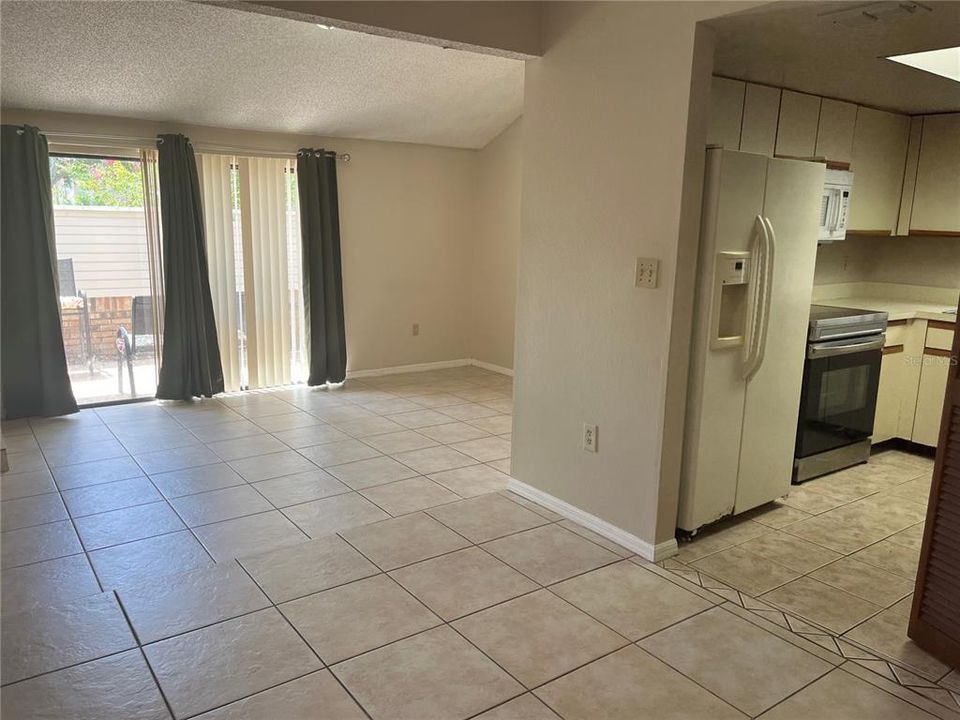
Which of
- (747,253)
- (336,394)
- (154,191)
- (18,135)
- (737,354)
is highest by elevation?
(18,135)

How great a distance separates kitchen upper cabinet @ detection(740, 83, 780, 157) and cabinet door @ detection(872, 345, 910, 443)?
161 centimetres

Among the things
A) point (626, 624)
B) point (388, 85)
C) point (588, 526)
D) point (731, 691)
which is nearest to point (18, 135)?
point (388, 85)

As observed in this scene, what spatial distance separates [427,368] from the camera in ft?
22.1

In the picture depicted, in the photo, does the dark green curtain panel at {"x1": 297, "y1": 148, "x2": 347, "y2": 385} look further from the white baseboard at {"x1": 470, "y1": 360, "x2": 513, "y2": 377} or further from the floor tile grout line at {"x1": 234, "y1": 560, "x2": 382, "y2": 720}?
the floor tile grout line at {"x1": 234, "y1": 560, "x2": 382, "y2": 720}

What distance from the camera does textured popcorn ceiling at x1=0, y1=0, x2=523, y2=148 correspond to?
366 centimetres

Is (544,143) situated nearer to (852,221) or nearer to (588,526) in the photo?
(588,526)

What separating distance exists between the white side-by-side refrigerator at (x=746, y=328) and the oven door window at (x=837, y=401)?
32 centimetres

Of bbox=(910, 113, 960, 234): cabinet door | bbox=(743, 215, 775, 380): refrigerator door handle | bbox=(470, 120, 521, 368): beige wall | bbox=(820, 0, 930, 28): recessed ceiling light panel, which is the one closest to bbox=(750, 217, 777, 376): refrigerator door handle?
bbox=(743, 215, 775, 380): refrigerator door handle

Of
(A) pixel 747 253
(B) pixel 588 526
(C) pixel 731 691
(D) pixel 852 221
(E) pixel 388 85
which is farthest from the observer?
Result: (E) pixel 388 85

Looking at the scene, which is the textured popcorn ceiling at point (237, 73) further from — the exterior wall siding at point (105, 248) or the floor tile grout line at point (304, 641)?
the floor tile grout line at point (304, 641)

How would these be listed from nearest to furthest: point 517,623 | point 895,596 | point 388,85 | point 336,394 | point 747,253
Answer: point 517,623
point 895,596
point 747,253
point 388,85
point 336,394

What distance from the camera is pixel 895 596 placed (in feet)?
8.55

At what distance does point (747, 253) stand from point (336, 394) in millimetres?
3678

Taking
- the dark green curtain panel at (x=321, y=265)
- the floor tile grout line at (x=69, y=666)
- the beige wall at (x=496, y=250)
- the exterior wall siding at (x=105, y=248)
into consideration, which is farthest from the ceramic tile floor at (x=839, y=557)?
the exterior wall siding at (x=105, y=248)
